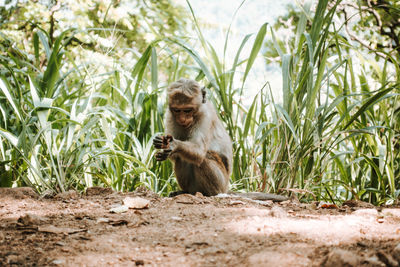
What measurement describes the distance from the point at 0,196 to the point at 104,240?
131 cm

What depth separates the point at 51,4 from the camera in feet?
31.1

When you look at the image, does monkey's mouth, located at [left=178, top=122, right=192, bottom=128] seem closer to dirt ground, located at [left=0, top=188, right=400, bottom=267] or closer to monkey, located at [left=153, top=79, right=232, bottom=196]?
monkey, located at [left=153, top=79, right=232, bottom=196]

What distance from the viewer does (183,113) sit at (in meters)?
3.82

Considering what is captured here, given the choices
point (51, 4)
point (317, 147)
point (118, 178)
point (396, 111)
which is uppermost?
point (51, 4)

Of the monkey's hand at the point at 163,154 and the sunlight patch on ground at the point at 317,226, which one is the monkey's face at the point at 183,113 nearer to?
the monkey's hand at the point at 163,154

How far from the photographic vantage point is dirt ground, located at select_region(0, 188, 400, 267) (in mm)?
1609

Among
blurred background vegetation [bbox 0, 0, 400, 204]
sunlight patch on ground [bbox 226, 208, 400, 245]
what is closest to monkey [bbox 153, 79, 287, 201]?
blurred background vegetation [bbox 0, 0, 400, 204]

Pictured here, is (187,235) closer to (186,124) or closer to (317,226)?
(317,226)

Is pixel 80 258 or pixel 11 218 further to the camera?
pixel 11 218

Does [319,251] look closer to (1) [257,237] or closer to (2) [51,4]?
(1) [257,237]

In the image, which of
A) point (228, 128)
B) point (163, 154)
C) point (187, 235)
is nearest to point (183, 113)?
point (163, 154)

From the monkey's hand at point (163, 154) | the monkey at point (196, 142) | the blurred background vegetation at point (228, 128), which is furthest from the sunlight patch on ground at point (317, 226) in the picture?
the monkey at point (196, 142)

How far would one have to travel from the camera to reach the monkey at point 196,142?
3807 mm

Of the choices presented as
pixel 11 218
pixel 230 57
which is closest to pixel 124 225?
pixel 11 218
